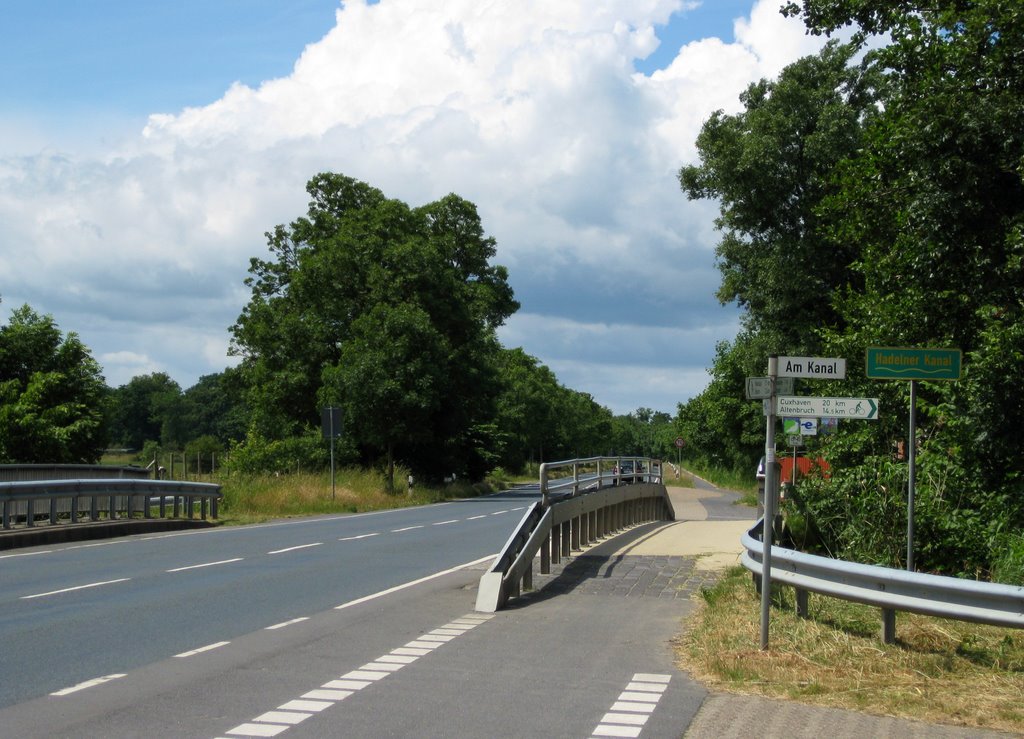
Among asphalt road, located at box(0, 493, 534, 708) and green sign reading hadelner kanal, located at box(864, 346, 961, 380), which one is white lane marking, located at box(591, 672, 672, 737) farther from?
green sign reading hadelner kanal, located at box(864, 346, 961, 380)

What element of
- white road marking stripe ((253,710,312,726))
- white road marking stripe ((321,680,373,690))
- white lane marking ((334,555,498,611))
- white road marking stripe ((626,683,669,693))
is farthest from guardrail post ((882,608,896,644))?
white lane marking ((334,555,498,611))

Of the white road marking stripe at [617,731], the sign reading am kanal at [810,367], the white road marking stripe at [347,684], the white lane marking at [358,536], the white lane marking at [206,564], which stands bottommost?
the white lane marking at [358,536]

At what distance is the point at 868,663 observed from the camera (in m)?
8.12

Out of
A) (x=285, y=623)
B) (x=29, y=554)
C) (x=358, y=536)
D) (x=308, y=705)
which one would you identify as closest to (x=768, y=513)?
(x=308, y=705)

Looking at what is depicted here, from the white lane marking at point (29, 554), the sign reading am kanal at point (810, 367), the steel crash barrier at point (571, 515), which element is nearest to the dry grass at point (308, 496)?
the white lane marking at point (29, 554)

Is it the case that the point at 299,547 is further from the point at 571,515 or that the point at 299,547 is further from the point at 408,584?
the point at 408,584

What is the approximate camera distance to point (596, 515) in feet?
62.7

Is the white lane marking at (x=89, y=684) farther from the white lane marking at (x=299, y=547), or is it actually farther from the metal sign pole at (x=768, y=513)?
the white lane marking at (x=299, y=547)

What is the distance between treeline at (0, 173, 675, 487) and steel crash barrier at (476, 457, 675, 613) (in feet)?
54.0

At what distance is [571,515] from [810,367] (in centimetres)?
659

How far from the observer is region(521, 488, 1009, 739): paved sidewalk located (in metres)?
6.54

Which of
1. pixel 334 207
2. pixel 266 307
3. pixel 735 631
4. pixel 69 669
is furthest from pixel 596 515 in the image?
pixel 334 207

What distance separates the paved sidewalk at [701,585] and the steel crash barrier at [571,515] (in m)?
0.31

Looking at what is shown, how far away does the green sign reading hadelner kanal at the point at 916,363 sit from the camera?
10297 millimetres
